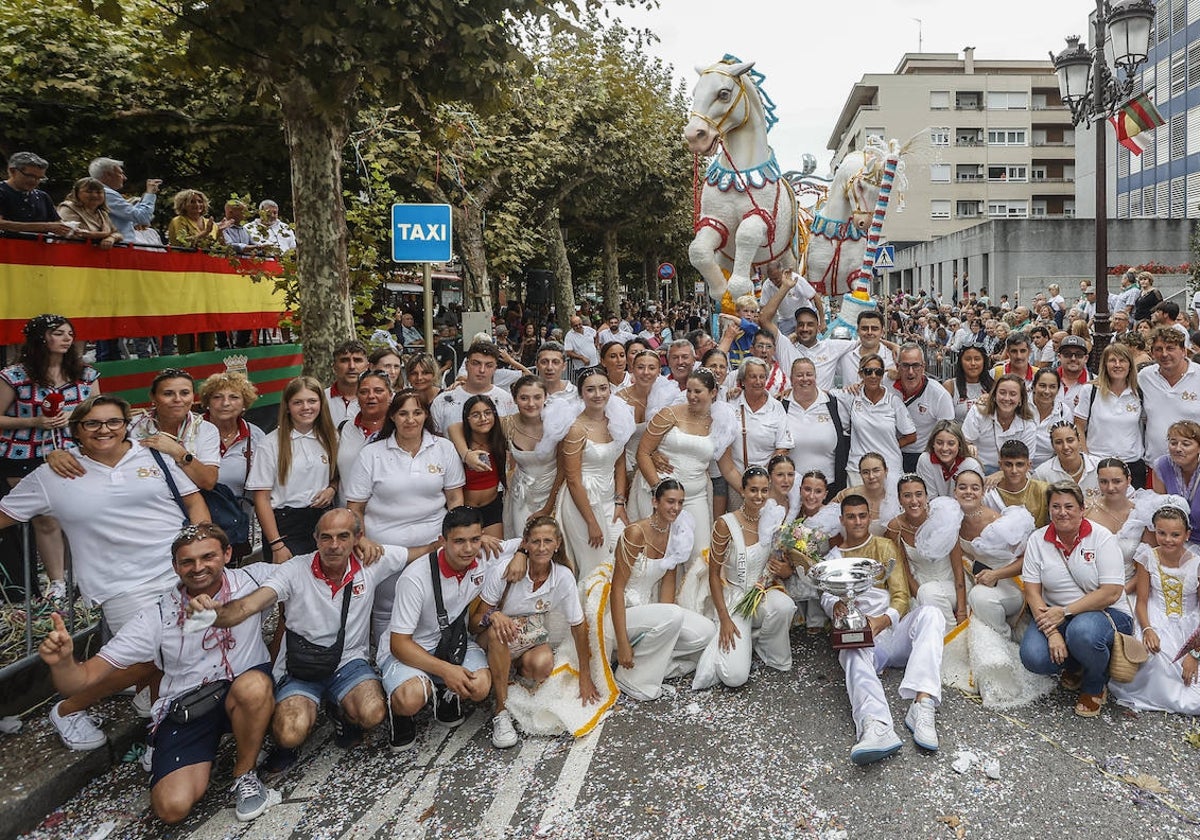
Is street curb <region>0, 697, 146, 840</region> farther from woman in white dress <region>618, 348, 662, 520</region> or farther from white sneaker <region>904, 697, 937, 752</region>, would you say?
white sneaker <region>904, 697, 937, 752</region>

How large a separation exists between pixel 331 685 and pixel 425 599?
1.93 feet

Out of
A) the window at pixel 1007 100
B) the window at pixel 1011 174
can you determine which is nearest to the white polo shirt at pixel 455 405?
the window at pixel 1011 174

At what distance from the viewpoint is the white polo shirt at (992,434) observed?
5609 mm

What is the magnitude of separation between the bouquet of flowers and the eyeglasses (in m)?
3.34

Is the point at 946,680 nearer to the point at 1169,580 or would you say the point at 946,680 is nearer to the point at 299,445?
the point at 1169,580

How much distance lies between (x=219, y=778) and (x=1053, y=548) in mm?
4315

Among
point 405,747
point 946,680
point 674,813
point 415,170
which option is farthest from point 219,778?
point 415,170

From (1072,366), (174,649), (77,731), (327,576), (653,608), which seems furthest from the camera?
(1072,366)

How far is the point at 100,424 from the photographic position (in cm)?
377

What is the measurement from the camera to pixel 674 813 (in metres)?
3.38

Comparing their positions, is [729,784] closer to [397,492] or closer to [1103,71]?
[397,492]

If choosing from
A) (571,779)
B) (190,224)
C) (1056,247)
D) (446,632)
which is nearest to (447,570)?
(446,632)

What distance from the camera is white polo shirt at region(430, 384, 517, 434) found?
17.5 feet

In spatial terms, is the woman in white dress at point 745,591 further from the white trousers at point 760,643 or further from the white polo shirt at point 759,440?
the white polo shirt at point 759,440
